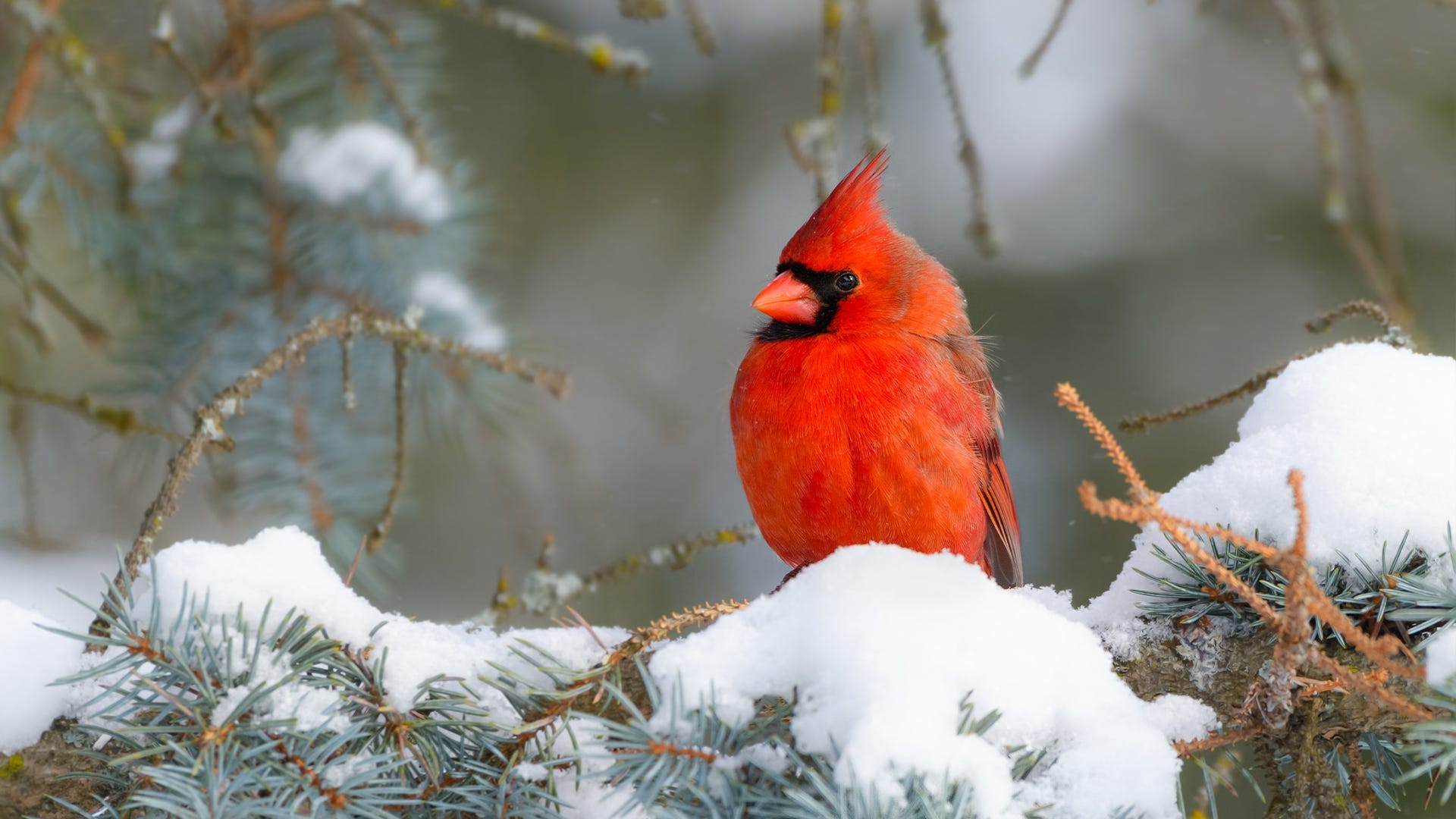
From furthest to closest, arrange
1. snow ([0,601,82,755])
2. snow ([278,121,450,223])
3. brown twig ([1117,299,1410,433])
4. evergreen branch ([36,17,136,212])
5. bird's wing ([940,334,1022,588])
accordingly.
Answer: snow ([278,121,450,223]) → bird's wing ([940,334,1022,588]) → evergreen branch ([36,17,136,212]) → brown twig ([1117,299,1410,433]) → snow ([0,601,82,755])

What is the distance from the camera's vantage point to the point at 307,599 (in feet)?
3.91

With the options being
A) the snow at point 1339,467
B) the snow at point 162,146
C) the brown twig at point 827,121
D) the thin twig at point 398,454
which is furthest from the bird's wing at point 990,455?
the snow at point 162,146

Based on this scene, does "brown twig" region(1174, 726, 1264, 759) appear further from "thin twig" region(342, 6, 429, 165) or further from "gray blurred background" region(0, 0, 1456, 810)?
"gray blurred background" region(0, 0, 1456, 810)

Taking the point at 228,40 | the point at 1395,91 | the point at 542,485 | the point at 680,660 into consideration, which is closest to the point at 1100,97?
the point at 1395,91

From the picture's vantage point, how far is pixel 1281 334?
3926 millimetres

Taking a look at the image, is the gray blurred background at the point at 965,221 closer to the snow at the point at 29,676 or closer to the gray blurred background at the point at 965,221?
the gray blurred background at the point at 965,221

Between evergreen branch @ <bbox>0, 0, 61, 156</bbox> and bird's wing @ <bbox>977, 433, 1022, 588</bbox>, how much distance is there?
184 centimetres

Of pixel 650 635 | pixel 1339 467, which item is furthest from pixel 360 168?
pixel 1339 467

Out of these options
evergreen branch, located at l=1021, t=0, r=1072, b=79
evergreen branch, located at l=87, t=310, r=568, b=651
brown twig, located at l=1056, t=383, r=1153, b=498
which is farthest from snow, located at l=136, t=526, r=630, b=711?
evergreen branch, located at l=1021, t=0, r=1072, b=79

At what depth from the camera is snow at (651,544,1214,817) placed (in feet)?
3.37

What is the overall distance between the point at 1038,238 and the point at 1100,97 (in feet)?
2.01

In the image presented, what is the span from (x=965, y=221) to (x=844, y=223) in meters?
1.98

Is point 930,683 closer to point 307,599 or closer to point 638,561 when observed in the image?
point 307,599

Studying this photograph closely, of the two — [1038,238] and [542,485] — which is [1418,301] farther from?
[542,485]
